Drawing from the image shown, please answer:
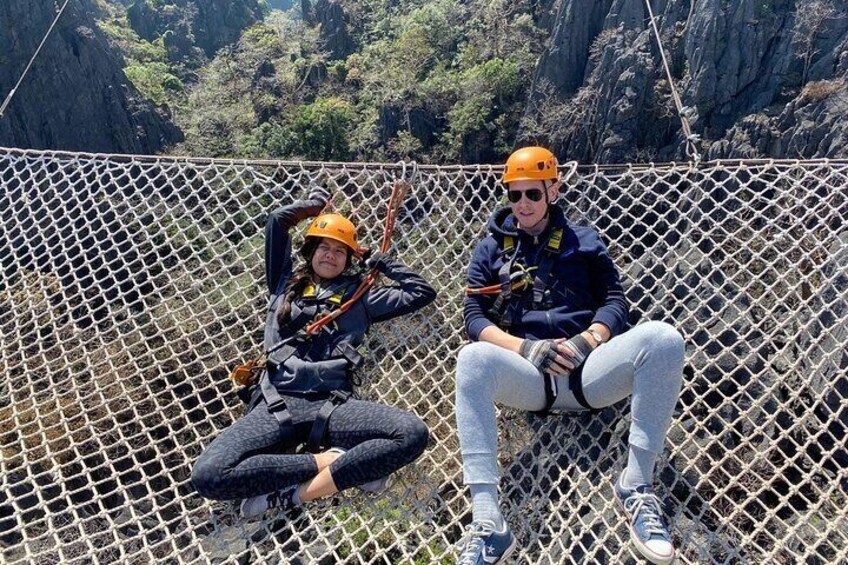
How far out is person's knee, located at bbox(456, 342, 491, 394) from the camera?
4.66 feet

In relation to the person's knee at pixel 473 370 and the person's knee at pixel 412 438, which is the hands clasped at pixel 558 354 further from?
the person's knee at pixel 412 438

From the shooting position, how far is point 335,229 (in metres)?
1.92

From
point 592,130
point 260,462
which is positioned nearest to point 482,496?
point 260,462

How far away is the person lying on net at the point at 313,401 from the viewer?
1.55 metres

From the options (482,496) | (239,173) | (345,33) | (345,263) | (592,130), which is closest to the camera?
(482,496)

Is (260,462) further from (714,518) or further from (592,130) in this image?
(592,130)

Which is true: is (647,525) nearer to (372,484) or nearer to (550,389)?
(550,389)

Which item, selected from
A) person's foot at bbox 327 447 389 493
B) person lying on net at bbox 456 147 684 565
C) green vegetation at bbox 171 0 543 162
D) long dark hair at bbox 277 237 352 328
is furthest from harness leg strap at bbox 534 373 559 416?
green vegetation at bbox 171 0 543 162

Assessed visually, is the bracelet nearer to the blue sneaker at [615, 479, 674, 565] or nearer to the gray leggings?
the gray leggings

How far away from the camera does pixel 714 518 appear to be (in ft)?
5.32

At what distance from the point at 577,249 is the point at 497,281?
0.77 feet

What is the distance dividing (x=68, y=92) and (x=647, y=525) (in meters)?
18.1

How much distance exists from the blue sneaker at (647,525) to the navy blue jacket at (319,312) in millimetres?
815

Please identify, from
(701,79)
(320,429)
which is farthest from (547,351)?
(701,79)
